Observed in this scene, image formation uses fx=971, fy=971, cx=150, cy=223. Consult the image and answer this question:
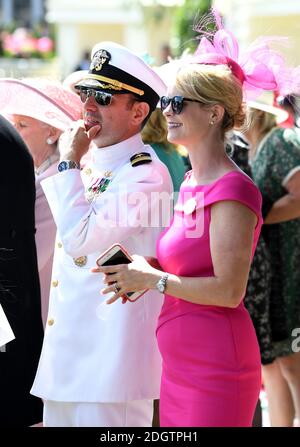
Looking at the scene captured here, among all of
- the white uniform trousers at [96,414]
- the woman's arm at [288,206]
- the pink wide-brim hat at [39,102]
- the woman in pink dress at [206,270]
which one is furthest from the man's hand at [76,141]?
the woman's arm at [288,206]

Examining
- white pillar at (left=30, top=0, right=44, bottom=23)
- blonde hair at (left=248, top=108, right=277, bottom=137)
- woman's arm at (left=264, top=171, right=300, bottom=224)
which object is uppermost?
white pillar at (left=30, top=0, right=44, bottom=23)

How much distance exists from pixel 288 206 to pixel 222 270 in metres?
1.84

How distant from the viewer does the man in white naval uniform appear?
2.98 metres

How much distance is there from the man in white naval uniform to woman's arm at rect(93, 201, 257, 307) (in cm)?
25

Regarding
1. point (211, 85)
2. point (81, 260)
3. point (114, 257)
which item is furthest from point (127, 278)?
point (211, 85)

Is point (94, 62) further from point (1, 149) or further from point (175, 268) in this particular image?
point (175, 268)

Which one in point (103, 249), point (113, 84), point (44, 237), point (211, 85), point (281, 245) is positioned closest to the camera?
point (211, 85)

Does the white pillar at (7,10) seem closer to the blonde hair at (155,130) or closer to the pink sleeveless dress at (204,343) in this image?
the blonde hair at (155,130)

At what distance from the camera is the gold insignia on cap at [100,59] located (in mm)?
3152

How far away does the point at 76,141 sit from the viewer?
10.0 feet

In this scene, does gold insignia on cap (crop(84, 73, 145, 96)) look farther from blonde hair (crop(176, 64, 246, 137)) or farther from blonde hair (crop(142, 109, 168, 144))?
blonde hair (crop(142, 109, 168, 144))

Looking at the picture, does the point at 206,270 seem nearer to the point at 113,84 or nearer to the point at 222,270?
the point at 222,270

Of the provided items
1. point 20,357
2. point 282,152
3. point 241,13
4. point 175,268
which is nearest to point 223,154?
point 175,268

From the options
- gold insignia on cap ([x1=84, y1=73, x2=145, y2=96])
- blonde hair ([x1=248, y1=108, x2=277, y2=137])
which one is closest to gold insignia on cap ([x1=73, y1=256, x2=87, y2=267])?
gold insignia on cap ([x1=84, y1=73, x2=145, y2=96])
